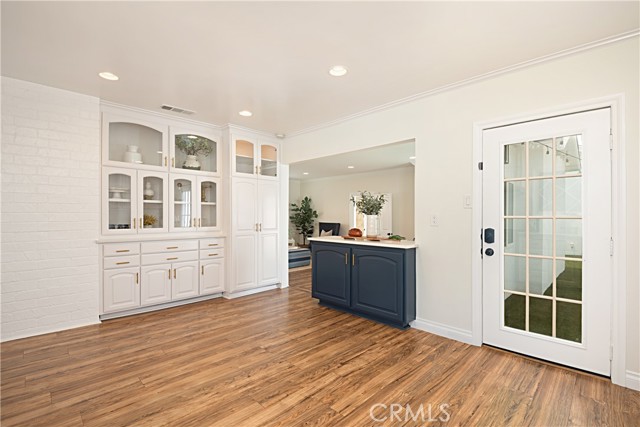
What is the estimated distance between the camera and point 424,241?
345 cm

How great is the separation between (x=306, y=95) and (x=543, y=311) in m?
3.06

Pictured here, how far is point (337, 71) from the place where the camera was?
2.91 m

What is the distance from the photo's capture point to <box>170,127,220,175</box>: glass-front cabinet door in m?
4.40

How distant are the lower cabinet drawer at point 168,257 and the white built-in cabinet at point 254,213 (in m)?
0.58

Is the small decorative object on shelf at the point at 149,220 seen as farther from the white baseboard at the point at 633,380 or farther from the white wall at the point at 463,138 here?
the white baseboard at the point at 633,380

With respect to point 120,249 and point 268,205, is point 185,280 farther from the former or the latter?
point 268,205

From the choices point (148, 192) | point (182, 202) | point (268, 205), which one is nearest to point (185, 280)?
point (182, 202)

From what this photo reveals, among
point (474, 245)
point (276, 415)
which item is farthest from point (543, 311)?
point (276, 415)

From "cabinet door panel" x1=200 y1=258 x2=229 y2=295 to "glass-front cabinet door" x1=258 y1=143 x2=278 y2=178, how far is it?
5.11 ft

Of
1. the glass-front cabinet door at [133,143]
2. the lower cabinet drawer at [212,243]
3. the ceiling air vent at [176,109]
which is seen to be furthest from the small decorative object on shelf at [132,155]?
the lower cabinet drawer at [212,243]

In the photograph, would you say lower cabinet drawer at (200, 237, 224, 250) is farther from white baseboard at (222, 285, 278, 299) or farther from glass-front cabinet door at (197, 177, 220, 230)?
white baseboard at (222, 285, 278, 299)

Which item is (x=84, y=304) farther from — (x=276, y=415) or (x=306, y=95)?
(x=306, y=95)

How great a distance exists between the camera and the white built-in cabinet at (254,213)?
4781 mm

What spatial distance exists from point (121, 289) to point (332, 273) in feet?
8.43
